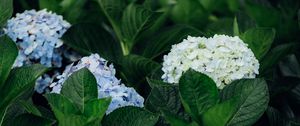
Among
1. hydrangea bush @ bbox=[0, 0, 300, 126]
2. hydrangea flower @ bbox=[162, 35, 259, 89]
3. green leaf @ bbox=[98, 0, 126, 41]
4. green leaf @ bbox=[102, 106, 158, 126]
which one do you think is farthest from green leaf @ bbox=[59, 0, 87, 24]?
green leaf @ bbox=[102, 106, 158, 126]

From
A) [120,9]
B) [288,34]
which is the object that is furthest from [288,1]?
[120,9]

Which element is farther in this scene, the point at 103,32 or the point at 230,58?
the point at 103,32

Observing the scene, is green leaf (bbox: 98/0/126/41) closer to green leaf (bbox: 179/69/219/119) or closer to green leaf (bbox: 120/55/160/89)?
green leaf (bbox: 120/55/160/89)

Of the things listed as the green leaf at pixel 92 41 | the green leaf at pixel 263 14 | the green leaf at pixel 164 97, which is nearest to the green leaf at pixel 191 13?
the green leaf at pixel 263 14

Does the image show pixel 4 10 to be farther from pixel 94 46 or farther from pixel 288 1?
pixel 288 1

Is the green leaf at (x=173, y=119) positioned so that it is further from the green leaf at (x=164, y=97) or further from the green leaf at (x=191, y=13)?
the green leaf at (x=191, y=13)

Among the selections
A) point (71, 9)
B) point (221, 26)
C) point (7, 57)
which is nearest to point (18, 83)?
point (7, 57)
